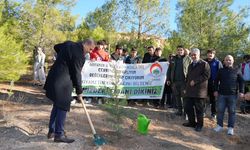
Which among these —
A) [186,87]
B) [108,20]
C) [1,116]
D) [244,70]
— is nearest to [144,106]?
[186,87]

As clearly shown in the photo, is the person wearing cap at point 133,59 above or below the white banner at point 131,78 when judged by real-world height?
above

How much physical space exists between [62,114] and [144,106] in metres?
4.55

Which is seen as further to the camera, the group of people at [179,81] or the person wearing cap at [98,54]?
the person wearing cap at [98,54]

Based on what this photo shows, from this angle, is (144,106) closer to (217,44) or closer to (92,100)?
(92,100)

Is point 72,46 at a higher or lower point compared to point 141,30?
lower

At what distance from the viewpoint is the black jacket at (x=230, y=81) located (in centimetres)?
796

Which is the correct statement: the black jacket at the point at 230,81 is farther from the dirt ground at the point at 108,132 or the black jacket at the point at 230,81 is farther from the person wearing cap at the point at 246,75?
the person wearing cap at the point at 246,75

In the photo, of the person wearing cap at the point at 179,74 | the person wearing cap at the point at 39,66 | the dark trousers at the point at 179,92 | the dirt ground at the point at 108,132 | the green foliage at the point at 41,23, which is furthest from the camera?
the green foliage at the point at 41,23

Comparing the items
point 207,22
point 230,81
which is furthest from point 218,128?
point 207,22

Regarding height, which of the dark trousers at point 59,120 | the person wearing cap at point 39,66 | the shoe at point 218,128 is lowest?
the shoe at point 218,128

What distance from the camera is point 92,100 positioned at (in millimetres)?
9984

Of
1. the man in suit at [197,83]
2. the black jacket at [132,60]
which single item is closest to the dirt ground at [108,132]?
the man in suit at [197,83]

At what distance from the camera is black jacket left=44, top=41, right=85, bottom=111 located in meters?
5.63

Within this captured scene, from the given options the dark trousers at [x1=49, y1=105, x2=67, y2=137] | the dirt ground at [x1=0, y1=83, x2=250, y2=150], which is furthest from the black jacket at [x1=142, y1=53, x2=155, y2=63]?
Result: the dark trousers at [x1=49, y1=105, x2=67, y2=137]
